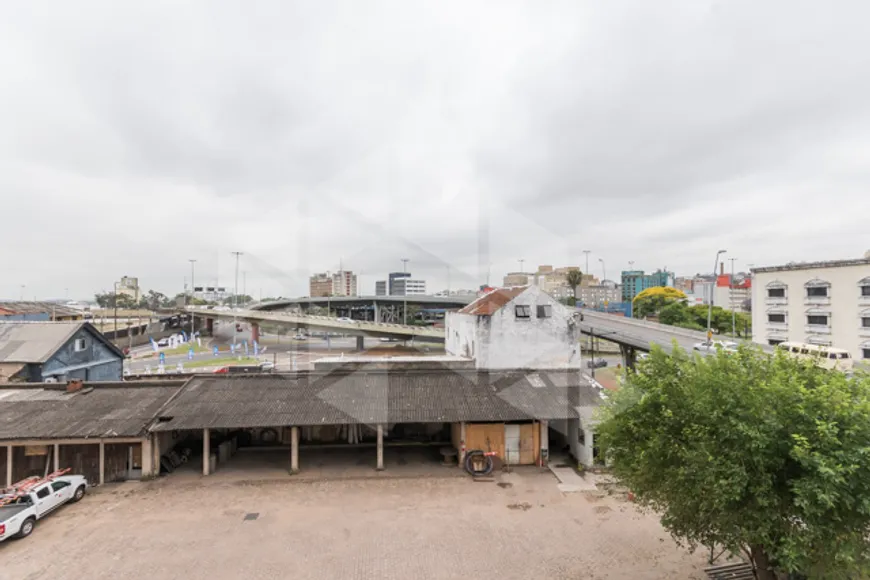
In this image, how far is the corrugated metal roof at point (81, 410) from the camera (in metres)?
16.0

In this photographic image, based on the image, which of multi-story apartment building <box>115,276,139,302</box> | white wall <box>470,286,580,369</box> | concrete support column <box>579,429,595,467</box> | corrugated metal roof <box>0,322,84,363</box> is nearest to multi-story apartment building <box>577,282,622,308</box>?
white wall <box>470,286,580,369</box>

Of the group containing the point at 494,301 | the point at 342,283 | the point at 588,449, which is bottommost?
the point at 588,449

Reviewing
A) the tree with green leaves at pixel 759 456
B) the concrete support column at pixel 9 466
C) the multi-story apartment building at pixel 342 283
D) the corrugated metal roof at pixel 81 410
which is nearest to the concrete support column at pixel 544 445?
the tree with green leaves at pixel 759 456

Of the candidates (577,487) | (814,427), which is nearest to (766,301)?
(577,487)

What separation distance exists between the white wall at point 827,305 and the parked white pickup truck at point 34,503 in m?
52.4

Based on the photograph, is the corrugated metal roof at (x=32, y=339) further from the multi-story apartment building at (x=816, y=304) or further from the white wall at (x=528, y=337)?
the multi-story apartment building at (x=816, y=304)

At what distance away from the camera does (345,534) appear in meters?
12.9

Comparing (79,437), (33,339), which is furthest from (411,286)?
(79,437)

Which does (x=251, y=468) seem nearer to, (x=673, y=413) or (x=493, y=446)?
(x=493, y=446)

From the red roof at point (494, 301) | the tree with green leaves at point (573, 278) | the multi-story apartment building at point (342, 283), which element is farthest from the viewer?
the multi-story apartment building at point (342, 283)

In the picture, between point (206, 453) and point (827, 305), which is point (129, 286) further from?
point (827, 305)

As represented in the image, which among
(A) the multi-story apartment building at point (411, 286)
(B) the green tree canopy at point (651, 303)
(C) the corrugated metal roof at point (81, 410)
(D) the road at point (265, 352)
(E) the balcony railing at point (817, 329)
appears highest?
(A) the multi-story apartment building at point (411, 286)

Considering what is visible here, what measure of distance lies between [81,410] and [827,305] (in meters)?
54.2

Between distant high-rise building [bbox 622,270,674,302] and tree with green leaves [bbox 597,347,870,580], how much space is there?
517 ft
